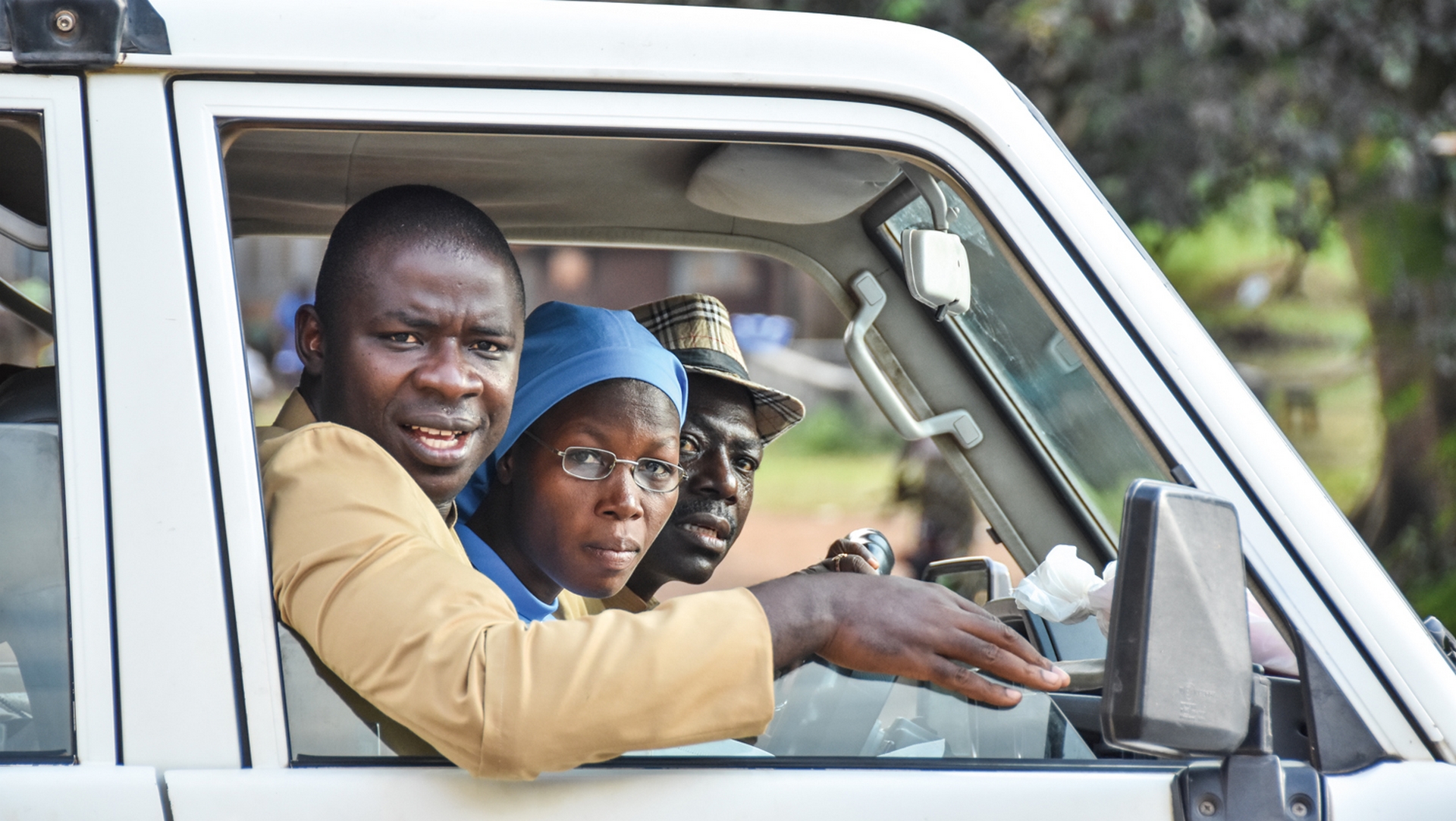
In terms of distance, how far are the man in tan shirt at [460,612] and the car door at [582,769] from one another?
56mm

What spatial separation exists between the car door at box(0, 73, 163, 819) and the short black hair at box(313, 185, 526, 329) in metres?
0.37

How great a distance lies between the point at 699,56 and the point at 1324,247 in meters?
7.40

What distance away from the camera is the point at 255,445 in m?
1.39

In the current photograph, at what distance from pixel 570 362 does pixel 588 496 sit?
0.71 feet

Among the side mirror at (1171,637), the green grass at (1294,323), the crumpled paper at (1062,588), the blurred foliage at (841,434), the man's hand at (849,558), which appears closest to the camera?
the side mirror at (1171,637)

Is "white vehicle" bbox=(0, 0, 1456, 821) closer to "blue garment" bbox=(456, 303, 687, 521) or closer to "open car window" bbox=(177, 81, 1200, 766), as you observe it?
"open car window" bbox=(177, 81, 1200, 766)

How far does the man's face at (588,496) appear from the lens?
6.61 ft

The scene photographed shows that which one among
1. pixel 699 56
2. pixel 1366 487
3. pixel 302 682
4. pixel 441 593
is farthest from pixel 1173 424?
pixel 1366 487

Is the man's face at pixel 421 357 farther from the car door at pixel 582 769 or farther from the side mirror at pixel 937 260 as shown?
the side mirror at pixel 937 260

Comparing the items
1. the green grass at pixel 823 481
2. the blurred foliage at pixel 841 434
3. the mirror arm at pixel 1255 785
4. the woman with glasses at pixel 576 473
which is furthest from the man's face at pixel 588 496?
the blurred foliage at pixel 841 434

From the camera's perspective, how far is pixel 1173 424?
1.43m

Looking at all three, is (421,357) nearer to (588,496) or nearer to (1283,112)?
(588,496)

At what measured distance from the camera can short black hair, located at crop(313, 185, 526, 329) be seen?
1.69 meters

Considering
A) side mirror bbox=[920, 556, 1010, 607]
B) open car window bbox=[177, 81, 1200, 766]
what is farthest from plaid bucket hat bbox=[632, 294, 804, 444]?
side mirror bbox=[920, 556, 1010, 607]
